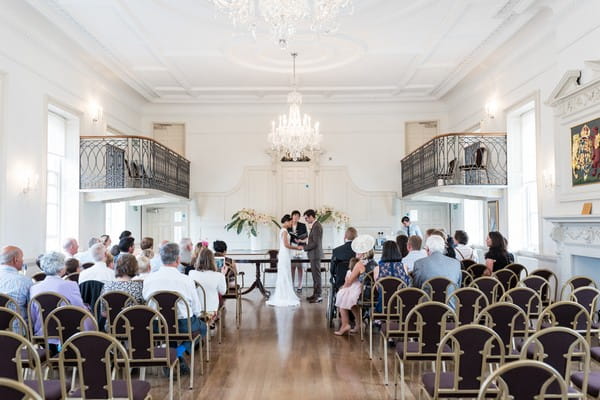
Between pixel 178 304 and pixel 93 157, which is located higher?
pixel 93 157

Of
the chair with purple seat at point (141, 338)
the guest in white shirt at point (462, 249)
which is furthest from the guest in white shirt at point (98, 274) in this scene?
the guest in white shirt at point (462, 249)

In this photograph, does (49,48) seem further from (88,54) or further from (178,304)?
→ (178,304)

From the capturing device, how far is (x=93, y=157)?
10102 mm

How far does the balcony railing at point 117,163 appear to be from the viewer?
9.77 m

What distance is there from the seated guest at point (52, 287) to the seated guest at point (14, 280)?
0.56 ft

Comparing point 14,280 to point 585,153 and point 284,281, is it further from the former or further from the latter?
point 585,153

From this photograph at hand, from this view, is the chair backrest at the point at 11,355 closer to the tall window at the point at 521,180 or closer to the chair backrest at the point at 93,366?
the chair backrest at the point at 93,366

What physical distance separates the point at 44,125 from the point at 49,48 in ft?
4.51

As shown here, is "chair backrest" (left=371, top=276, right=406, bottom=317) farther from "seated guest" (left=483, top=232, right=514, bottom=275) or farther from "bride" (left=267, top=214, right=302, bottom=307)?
"bride" (left=267, top=214, right=302, bottom=307)

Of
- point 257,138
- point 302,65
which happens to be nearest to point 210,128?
point 257,138

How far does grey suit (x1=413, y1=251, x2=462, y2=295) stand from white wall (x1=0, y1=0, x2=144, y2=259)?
5.97 metres

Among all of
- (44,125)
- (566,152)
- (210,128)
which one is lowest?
(566,152)

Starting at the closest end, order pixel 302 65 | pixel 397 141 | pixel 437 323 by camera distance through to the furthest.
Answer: pixel 437 323 → pixel 302 65 → pixel 397 141

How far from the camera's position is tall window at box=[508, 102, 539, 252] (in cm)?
954
